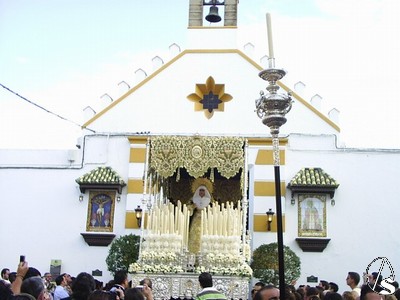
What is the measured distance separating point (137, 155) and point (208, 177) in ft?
7.54

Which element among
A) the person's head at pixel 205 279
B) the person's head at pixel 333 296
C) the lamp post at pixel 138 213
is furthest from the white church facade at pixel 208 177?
the person's head at pixel 333 296

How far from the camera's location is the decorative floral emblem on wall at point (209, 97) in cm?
1888

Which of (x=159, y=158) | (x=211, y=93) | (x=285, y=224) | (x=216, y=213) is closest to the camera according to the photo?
(x=216, y=213)

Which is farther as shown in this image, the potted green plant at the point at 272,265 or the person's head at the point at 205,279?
the potted green plant at the point at 272,265

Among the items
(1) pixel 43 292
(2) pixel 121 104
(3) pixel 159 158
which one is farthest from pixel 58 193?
(1) pixel 43 292

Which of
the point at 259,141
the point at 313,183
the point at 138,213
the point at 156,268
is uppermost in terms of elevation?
the point at 259,141

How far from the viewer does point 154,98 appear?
62.6ft

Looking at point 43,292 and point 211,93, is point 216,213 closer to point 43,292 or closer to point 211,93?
point 211,93

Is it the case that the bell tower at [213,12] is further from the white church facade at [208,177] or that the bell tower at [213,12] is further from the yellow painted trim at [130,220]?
the yellow painted trim at [130,220]

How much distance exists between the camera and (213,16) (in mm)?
19203

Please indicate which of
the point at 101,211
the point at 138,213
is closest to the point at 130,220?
the point at 138,213

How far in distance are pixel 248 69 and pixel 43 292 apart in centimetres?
1396

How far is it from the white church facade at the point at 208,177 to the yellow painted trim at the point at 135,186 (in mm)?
30

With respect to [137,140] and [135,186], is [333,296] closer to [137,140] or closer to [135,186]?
[135,186]
